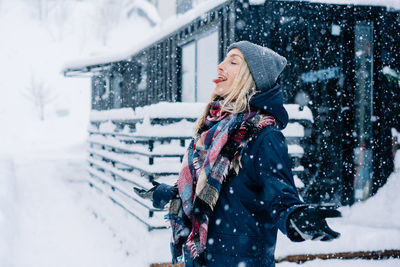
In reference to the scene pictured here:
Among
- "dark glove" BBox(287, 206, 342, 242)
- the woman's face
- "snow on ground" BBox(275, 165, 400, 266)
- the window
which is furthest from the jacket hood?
the window

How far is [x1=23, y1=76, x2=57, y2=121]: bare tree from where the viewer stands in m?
39.3

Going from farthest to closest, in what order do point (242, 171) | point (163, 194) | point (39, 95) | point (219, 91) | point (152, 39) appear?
1. point (39, 95)
2. point (152, 39)
3. point (163, 194)
4. point (219, 91)
5. point (242, 171)

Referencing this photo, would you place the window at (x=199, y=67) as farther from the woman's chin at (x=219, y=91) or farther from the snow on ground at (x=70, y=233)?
the woman's chin at (x=219, y=91)

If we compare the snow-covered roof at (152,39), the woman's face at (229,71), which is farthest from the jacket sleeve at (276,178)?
the snow-covered roof at (152,39)

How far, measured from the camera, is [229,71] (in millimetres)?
2408

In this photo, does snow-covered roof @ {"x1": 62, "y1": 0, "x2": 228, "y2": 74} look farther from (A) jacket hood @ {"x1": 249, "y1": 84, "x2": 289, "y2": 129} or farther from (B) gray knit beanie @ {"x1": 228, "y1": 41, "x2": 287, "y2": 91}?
(A) jacket hood @ {"x1": 249, "y1": 84, "x2": 289, "y2": 129}

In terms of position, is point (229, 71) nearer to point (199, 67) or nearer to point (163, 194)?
point (163, 194)

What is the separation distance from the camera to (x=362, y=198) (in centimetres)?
738

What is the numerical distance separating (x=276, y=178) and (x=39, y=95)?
136 feet

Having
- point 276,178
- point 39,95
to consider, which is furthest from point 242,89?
point 39,95

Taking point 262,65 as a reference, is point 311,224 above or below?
below

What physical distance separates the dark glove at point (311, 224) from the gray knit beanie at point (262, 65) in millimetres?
812

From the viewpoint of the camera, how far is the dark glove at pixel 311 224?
170 cm

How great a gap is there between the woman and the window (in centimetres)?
541
